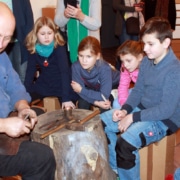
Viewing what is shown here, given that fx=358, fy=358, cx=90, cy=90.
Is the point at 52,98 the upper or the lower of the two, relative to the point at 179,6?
lower

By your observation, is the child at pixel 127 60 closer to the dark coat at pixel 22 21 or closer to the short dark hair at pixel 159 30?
the short dark hair at pixel 159 30

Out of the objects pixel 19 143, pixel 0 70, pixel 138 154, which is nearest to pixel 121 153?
pixel 138 154

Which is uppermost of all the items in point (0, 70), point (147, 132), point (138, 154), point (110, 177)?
point (0, 70)

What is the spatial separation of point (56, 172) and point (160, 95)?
679 mm

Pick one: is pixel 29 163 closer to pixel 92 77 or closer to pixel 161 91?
pixel 161 91

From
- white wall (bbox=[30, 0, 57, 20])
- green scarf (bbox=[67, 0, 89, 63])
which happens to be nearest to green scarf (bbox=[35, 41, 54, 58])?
green scarf (bbox=[67, 0, 89, 63])

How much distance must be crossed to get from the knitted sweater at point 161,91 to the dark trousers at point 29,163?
1.82 feet

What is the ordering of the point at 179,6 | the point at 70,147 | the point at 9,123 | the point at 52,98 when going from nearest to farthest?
the point at 9,123 → the point at 70,147 → the point at 52,98 → the point at 179,6

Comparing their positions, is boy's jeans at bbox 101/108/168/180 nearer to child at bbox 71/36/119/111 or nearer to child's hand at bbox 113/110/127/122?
child's hand at bbox 113/110/127/122

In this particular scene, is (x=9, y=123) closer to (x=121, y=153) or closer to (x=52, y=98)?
(x=121, y=153)

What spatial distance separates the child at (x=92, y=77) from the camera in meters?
2.41

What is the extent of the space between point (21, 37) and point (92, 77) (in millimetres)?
718

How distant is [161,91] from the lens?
190cm

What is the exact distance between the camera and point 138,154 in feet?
6.20
